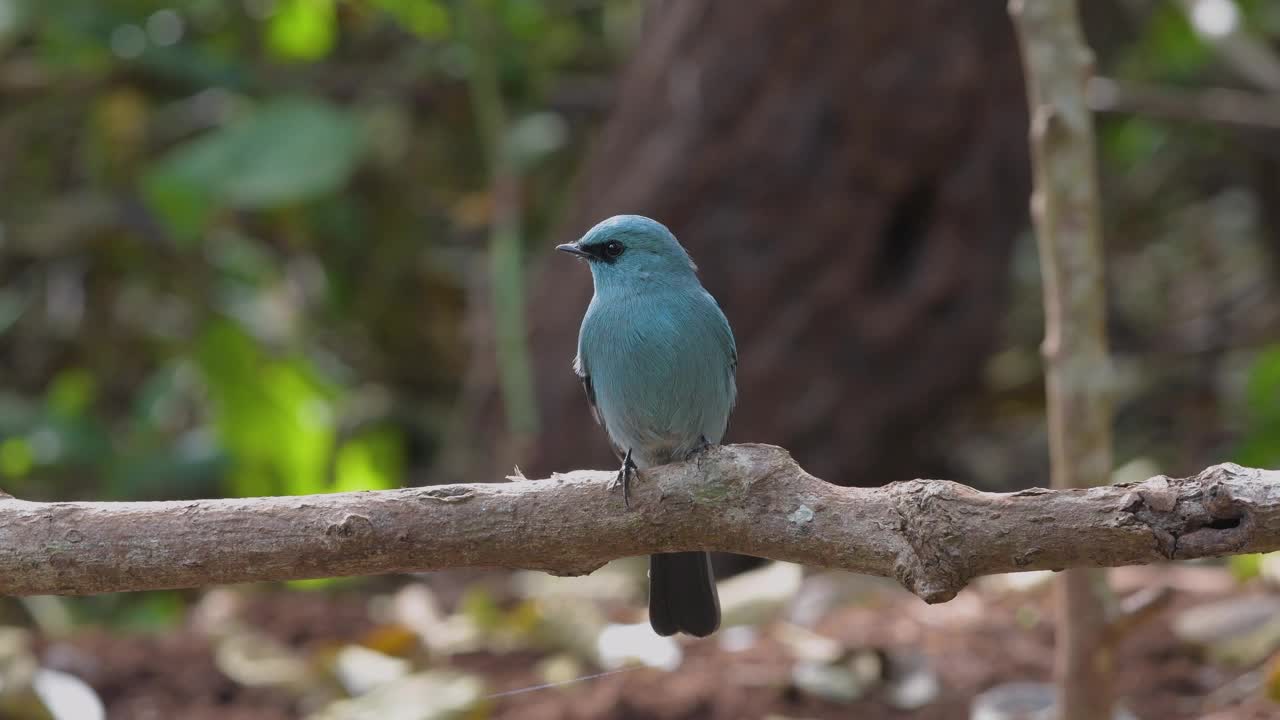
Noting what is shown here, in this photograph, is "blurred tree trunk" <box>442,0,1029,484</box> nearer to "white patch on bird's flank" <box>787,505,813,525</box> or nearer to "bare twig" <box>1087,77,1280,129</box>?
"bare twig" <box>1087,77,1280,129</box>

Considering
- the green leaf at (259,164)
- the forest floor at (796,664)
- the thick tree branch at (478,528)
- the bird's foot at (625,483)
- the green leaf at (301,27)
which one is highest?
the green leaf at (301,27)

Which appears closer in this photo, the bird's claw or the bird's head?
the bird's claw

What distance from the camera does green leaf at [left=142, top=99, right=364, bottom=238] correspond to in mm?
5855

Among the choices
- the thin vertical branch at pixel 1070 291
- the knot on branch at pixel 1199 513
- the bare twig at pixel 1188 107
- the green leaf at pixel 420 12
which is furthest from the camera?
the green leaf at pixel 420 12

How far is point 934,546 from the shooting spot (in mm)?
2359

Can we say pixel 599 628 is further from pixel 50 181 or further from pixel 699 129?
pixel 50 181

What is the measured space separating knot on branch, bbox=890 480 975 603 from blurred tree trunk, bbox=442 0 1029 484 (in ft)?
11.3

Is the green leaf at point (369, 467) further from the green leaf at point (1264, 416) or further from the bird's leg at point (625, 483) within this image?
the green leaf at point (1264, 416)

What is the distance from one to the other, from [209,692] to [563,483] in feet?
7.34

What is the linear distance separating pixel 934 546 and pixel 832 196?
365 cm

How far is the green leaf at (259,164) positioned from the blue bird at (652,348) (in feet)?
8.61

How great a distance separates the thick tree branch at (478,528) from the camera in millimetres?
2494

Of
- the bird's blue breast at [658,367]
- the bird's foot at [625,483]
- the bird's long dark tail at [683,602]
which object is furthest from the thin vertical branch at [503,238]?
the bird's foot at [625,483]

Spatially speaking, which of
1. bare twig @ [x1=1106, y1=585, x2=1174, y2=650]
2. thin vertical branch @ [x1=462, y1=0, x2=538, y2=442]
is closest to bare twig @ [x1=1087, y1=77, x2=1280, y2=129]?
thin vertical branch @ [x1=462, y1=0, x2=538, y2=442]
